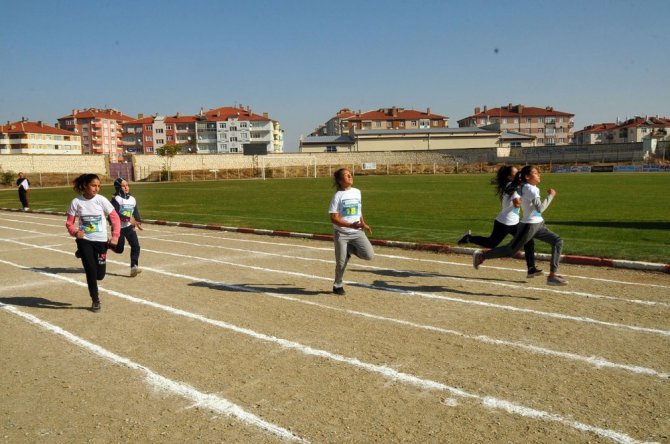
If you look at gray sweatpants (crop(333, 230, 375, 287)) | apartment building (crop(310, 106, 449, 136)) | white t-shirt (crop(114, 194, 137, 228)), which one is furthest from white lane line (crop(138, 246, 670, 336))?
apartment building (crop(310, 106, 449, 136))

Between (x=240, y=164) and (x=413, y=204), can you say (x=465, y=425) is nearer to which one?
(x=413, y=204)

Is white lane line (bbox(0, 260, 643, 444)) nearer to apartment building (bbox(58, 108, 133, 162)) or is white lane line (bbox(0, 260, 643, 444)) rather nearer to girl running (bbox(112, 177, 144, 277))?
girl running (bbox(112, 177, 144, 277))

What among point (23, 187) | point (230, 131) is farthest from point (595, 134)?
point (23, 187)

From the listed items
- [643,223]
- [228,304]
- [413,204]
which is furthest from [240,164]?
[228,304]

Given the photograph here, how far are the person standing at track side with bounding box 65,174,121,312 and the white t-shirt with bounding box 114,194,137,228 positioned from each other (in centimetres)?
246

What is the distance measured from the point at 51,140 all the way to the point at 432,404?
495 ft

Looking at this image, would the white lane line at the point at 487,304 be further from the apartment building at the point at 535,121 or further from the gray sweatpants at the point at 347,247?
the apartment building at the point at 535,121

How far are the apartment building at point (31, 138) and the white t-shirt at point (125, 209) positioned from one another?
136789mm

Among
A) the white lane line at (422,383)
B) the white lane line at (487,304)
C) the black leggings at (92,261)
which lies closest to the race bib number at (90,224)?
the black leggings at (92,261)

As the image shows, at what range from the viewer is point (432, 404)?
4.43m

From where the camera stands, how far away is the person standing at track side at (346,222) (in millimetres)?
8141

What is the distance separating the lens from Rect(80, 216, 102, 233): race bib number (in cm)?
784

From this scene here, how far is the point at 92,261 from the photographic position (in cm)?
779

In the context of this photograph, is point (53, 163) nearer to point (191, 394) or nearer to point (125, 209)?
point (125, 209)
